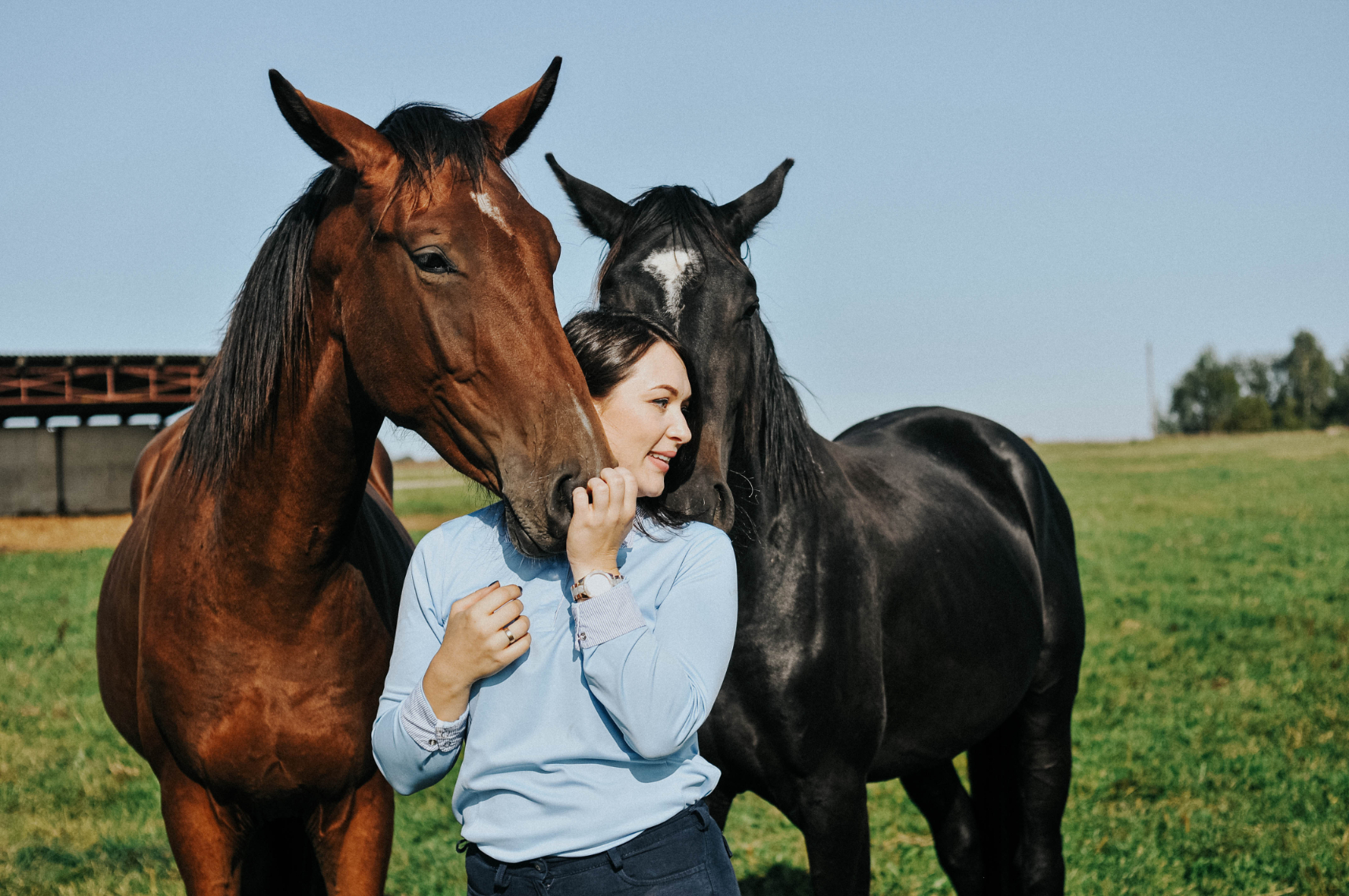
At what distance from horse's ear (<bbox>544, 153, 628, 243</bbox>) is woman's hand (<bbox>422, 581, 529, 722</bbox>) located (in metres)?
1.78

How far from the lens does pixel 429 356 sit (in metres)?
1.74

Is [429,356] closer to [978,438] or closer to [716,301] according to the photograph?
[716,301]

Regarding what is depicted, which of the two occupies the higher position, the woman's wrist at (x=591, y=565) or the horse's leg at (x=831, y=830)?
the woman's wrist at (x=591, y=565)

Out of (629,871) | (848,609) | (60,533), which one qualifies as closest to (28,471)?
(60,533)

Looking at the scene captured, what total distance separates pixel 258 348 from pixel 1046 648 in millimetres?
3086

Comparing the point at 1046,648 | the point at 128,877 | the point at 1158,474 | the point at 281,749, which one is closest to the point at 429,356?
the point at 281,749

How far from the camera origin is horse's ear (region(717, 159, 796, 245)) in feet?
9.71

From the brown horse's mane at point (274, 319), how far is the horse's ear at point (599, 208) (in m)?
1.10

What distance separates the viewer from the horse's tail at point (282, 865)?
9.21ft

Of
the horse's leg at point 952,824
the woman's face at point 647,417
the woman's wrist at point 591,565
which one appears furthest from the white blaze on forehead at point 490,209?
the horse's leg at point 952,824

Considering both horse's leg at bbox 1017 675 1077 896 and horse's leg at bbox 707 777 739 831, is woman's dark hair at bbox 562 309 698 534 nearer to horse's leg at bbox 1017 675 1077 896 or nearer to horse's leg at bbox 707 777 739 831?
horse's leg at bbox 707 777 739 831

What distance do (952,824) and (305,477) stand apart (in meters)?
2.93

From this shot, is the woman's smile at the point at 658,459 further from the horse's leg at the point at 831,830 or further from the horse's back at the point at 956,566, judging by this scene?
the horse's back at the point at 956,566

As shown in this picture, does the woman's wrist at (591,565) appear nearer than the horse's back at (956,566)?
Yes
